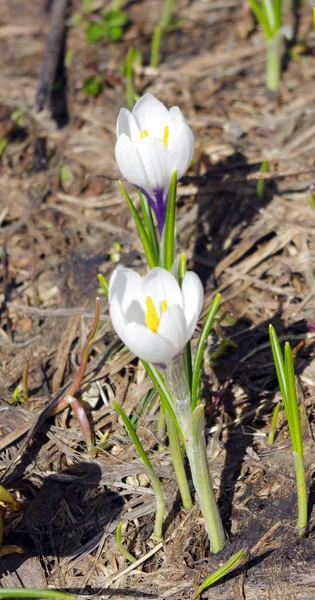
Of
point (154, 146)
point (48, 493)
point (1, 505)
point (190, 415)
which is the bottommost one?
point (48, 493)

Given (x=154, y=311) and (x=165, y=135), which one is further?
(x=165, y=135)

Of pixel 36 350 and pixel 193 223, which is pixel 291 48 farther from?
pixel 36 350

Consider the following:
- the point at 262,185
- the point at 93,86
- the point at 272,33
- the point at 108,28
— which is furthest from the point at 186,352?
the point at 108,28

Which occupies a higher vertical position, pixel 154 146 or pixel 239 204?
pixel 154 146

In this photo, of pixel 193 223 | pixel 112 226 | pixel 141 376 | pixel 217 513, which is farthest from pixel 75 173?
pixel 217 513

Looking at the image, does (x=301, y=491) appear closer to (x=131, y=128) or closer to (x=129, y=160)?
(x=129, y=160)

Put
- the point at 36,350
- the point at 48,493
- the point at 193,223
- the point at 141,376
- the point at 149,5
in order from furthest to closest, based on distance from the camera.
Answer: the point at 149,5, the point at 193,223, the point at 36,350, the point at 141,376, the point at 48,493
